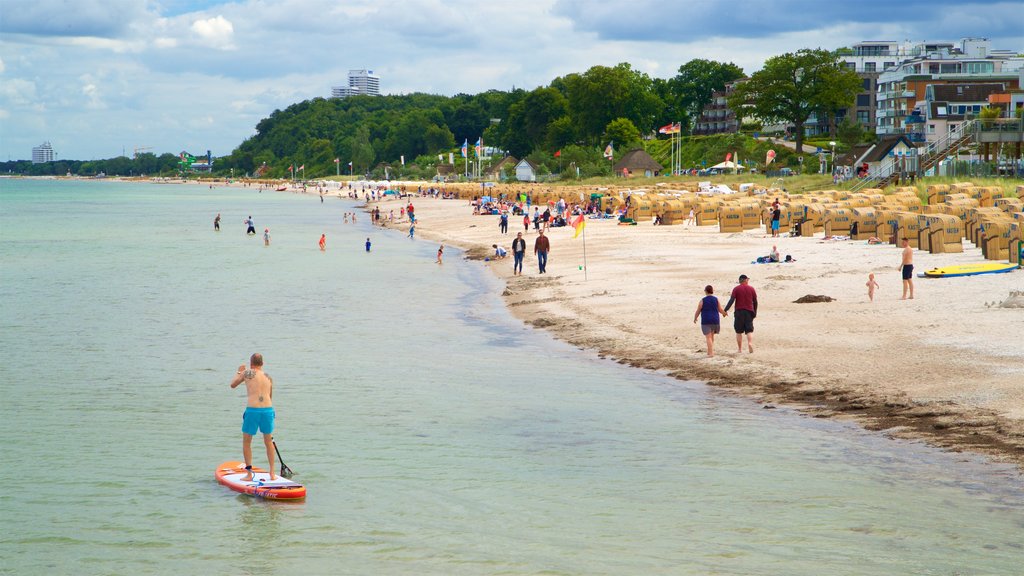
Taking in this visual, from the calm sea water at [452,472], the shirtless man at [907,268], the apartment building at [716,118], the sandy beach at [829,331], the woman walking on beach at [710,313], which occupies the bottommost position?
the calm sea water at [452,472]

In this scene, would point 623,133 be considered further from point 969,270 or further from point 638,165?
point 969,270

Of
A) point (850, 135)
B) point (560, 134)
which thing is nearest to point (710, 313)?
point (850, 135)

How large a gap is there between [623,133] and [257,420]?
394ft

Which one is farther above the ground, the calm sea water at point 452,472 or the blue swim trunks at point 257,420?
the blue swim trunks at point 257,420

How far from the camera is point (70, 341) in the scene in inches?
972

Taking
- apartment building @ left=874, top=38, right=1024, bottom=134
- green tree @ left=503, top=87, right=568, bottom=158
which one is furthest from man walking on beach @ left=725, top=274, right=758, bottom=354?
green tree @ left=503, top=87, right=568, bottom=158

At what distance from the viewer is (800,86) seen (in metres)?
106

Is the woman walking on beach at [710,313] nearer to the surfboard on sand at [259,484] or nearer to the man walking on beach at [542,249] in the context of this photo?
the surfboard on sand at [259,484]

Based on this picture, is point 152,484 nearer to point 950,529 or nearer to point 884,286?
point 950,529

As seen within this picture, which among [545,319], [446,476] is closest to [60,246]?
[545,319]

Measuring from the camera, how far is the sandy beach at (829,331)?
48.6 feet

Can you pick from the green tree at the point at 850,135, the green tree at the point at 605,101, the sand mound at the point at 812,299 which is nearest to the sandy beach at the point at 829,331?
the sand mound at the point at 812,299

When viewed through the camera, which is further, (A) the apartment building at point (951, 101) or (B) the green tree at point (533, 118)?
(B) the green tree at point (533, 118)

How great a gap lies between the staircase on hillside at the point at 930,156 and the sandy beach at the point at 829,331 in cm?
2450
